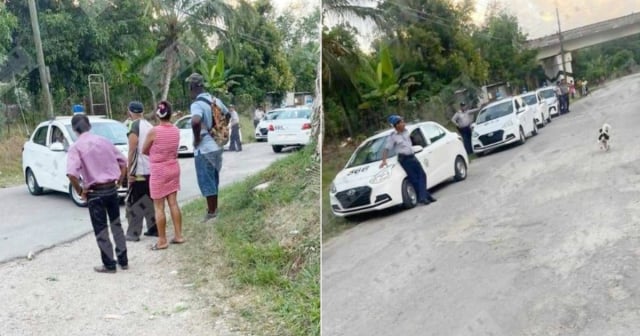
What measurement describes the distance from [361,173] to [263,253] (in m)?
0.76

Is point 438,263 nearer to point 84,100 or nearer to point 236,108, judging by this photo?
point 236,108

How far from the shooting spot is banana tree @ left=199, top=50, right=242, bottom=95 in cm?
163

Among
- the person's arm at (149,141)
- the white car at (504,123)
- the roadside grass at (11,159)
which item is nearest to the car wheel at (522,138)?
the white car at (504,123)

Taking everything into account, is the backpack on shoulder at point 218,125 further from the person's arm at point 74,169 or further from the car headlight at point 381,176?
the car headlight at point 381,176

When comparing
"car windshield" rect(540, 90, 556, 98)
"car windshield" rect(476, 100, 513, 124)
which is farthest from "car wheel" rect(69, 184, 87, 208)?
"car windshield" rect(540, 90, 556, 98)

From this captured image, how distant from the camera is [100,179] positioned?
1.71 m

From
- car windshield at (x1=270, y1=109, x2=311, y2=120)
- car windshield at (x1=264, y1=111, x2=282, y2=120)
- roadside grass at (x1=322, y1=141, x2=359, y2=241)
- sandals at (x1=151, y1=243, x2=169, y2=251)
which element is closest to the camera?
roadside grass at (x1=322, y1=141, x2=359, y2=241)

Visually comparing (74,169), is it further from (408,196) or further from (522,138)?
(522,138)

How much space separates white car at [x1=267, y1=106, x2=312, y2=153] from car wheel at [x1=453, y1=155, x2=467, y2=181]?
542 mm

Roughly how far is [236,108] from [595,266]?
Answer: 1.02 meters

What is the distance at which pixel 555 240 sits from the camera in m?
1.03

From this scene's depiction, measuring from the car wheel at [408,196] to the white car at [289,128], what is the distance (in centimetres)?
51

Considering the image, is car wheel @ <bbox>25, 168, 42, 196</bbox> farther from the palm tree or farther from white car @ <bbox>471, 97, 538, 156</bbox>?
white car @ <bbox>471, 97, 538, 156</bbox>

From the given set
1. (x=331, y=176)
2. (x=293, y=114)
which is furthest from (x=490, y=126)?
(x=293, y=114)
